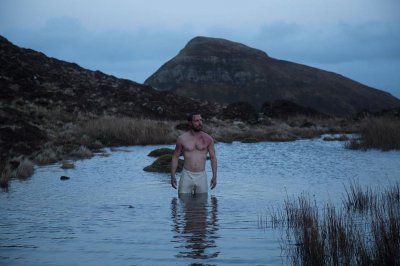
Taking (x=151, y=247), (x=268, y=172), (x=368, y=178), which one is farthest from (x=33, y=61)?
(x=151, y=247)

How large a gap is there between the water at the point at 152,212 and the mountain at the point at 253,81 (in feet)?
225

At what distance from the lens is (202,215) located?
28.5ft

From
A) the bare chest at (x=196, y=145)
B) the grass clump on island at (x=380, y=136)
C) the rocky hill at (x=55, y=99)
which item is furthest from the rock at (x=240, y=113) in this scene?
the bare chest at (x=196, y=145)

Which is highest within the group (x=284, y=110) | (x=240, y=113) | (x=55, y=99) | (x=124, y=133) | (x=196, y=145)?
(x=55, y=99)

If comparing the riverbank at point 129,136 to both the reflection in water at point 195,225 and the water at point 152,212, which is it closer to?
the water at point 152,212

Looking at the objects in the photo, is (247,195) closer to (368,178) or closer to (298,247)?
(368,178)

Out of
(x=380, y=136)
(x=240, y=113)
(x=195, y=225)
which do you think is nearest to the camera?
(x=195, y=225)

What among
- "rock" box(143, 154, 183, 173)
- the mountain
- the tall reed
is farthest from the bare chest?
the mountain

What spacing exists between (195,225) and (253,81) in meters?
93.1

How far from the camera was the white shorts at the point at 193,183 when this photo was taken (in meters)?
10.4

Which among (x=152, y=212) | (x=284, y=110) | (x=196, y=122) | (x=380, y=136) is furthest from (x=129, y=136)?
(x=284, y=110)

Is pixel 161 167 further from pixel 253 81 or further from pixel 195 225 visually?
pixel 253 81

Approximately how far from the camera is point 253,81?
99625 millimetres

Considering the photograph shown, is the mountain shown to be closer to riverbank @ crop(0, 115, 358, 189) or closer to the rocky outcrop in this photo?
the rocky outcrop
